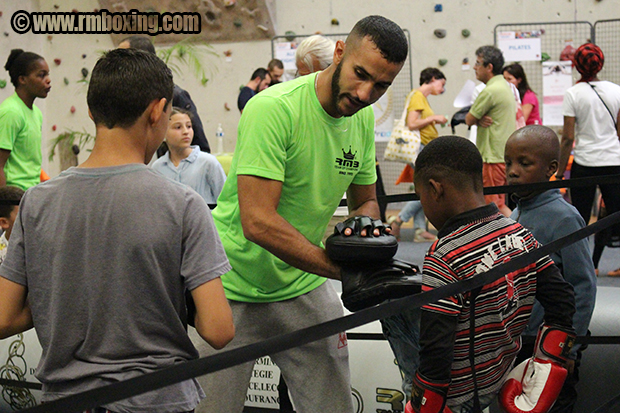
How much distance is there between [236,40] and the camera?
7859 millimetres

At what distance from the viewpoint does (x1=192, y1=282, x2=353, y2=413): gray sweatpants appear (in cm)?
177

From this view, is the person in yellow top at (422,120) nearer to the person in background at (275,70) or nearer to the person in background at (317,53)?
the person in background at (275,70)

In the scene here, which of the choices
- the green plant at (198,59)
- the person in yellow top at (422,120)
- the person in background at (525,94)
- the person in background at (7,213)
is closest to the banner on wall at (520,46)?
the person in background at (525,94)

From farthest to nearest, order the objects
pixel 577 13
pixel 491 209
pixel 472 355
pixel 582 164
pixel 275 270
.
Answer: pixel 577 13
pixel 582 164
pixel 275 270
pixel 491 209
pixel 472 355

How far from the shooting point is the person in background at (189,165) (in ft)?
11.3

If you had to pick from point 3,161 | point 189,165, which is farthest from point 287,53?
point 3,161

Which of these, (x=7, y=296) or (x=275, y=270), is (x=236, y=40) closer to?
(x=275, y=270)

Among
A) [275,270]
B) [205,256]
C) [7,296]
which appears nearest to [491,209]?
[275,270]

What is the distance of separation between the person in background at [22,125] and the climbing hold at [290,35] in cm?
374

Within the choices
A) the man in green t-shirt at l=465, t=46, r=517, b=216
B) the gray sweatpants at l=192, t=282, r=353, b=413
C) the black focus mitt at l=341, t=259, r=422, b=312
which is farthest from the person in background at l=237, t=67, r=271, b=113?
the black focus mitt at l=341, t=259, r=422, b=312

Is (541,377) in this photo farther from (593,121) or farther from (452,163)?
(593,121)

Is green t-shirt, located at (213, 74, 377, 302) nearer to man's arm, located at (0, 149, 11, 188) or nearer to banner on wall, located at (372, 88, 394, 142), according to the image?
man's arm, located at (0, 149, 11, 188)

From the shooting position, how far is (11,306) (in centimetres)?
124

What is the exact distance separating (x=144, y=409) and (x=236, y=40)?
7041 mm
